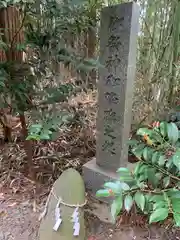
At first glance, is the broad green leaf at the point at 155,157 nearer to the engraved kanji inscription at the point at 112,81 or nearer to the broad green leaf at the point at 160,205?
the broad green leaf at the point at 160,205

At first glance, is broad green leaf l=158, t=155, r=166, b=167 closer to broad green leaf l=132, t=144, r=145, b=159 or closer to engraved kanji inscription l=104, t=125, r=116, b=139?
broad green leaf l=132, t=144, r=145, b=159

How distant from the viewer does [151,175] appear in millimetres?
861

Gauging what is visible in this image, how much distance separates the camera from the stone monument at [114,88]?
1.57 meters

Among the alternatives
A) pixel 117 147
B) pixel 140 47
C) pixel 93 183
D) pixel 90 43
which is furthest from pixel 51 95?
pixel 90 43

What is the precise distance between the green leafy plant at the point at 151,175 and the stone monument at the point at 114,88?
80 centimetres

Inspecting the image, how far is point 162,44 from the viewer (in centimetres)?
224

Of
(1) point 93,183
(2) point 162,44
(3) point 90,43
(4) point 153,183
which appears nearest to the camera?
(4) point 153,183

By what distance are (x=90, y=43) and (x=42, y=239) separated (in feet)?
6.79

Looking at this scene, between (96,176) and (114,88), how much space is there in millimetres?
672

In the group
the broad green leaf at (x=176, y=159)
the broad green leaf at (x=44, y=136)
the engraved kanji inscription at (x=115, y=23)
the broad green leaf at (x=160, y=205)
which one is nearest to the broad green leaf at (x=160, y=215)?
the broad green leaf at (x=160, y=205)

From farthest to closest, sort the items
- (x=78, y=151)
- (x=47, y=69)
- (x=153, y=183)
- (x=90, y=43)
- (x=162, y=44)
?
(x=90, y=43), (x=78, y=151), (x=162, y=44), (x=47, y=69), (x=153, y=183)

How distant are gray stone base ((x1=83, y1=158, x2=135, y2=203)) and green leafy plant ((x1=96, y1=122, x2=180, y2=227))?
92 cm

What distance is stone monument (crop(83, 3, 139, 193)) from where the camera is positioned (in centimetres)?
157

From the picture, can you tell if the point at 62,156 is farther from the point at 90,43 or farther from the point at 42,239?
the point at 90,43
